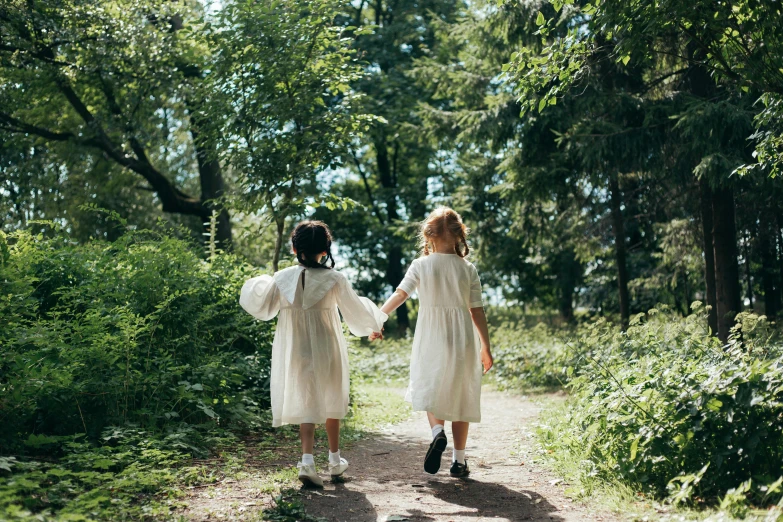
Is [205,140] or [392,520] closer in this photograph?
[392,520]

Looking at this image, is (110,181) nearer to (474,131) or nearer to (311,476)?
(474,131)

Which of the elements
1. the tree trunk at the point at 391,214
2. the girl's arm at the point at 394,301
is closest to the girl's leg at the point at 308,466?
the girl's arm at the point at 394,301

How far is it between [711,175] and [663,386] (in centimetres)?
552

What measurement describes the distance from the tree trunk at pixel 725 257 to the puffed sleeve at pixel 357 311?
6.61 meters

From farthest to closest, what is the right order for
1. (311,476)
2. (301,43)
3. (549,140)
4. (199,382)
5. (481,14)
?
1. (481,14)
2. (549,140)
3. (301,43)
4. (199,382)
5. (311,476)

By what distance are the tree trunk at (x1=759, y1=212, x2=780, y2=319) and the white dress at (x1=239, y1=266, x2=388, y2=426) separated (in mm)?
9273

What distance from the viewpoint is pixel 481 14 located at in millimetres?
13742

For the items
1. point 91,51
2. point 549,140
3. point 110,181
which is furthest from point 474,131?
point 110,181

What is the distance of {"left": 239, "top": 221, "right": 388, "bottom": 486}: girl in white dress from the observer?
5.28 m

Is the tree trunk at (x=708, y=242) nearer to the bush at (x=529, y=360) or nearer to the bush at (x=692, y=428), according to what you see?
the bush at (x=529, y=360)

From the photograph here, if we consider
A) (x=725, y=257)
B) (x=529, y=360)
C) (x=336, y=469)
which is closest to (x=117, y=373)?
(x=336, y=469)

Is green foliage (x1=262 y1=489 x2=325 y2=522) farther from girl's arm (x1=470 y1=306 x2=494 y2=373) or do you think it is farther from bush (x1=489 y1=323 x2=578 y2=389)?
bush (x1=489 y1=323 x2=578 y2=389)

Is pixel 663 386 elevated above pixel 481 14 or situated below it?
below

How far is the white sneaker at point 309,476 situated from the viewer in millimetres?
5031
